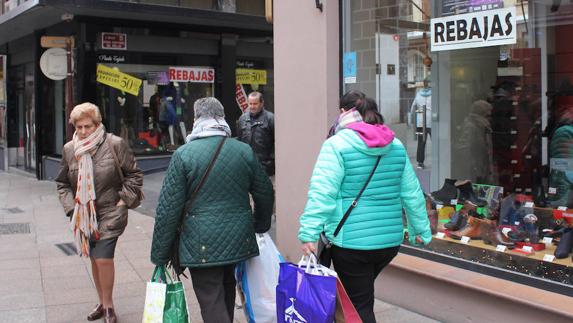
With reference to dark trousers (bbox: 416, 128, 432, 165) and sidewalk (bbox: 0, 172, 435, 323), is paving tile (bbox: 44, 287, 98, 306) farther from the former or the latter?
dark trousers (bbox: 416, 128, 432, 165)

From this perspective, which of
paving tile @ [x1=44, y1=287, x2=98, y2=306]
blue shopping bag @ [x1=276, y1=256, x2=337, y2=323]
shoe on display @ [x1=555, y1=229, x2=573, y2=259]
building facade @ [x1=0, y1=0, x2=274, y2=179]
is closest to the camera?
blue shopping bag @ [x1=276, y1=256, x2=337, y2=323]

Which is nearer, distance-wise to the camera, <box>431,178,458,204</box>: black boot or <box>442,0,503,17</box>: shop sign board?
<box>442,0,503,17</box>: shop sign board

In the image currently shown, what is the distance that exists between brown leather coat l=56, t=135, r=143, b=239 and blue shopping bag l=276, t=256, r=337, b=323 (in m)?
1.85

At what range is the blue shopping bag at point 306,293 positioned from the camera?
A: 3293 mm

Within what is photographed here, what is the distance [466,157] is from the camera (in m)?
6.91

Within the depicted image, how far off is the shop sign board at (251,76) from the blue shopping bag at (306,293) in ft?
41.7

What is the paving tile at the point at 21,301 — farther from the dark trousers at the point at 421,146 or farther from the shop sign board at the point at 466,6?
the shop sign board at the point at 466,6

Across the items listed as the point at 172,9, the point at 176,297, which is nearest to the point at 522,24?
the point at 176,297

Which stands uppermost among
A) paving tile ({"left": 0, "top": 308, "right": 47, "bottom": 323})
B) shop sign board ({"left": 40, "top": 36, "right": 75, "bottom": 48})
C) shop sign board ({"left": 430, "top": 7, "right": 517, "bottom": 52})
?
shop sign board ({"left": 40, "top": 36, "right": 75, "bottom": 48})

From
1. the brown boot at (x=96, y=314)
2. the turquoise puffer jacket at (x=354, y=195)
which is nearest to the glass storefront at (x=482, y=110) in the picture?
the turquoise puffer jacket at (x=354, y=195)

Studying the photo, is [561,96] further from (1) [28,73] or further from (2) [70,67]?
(1) [28,73]

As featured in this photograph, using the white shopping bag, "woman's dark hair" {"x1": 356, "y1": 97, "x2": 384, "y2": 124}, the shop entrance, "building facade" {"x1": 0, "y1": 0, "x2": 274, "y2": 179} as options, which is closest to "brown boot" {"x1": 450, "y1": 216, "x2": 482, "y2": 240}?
"woman's dark hair" {"x1": 356, "y1": 97, "x2": 384, "y2": 124}

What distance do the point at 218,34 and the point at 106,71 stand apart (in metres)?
2.91

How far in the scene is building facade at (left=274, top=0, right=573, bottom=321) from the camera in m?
5.02
